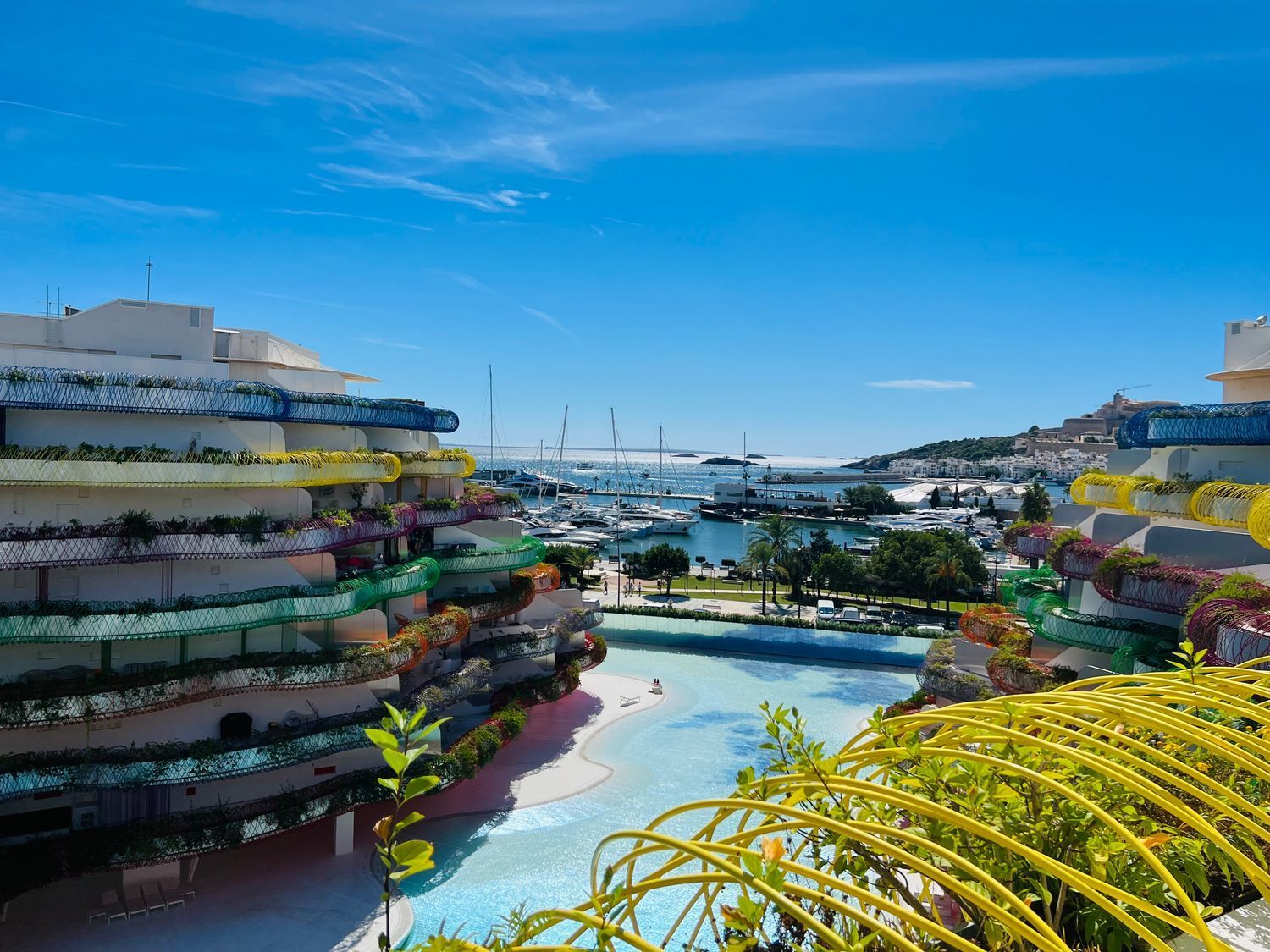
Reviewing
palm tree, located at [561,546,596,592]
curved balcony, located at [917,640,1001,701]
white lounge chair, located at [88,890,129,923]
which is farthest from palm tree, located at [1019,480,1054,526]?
white lounge chair, located at [88,890,129,923]

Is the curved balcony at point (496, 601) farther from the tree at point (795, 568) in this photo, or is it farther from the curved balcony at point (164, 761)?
the tree at point (795, 568)

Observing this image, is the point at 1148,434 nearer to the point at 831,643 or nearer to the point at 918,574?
the point at 831,643

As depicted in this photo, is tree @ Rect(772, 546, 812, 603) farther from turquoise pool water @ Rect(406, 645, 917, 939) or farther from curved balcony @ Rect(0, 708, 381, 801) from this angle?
curved balcony @ Rect(0, 708, 381, 801)

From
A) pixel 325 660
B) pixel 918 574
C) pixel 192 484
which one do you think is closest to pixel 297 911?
pixel 325 660

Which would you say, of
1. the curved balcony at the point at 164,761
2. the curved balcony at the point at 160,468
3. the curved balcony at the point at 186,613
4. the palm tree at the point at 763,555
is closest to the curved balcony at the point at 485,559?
the curved balcony at the point at 186,613

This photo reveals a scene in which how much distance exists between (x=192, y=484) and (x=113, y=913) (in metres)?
11.8

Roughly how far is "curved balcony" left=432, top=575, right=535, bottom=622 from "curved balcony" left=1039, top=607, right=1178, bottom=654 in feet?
73.6

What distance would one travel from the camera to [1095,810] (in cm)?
580

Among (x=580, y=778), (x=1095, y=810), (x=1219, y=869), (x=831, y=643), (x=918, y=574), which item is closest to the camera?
(x=1095, y=810)

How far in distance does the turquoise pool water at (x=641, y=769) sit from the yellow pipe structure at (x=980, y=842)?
32.0ft

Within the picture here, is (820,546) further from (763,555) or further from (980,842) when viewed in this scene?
(980,842)

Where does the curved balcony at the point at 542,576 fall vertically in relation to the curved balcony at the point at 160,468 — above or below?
below

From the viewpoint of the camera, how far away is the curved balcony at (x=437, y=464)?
39.9 meters

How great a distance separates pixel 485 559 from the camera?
132 feet
